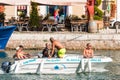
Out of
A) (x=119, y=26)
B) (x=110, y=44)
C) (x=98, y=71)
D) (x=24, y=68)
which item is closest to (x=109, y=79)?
(x=98, y=71)

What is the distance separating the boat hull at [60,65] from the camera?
27.1 meters

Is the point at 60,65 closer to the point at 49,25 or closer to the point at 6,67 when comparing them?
the point at 6,67

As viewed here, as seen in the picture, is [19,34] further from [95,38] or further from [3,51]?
[95,38]

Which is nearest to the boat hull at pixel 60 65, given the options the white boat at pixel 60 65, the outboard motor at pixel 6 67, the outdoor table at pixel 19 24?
the white boat at pixel 60 65

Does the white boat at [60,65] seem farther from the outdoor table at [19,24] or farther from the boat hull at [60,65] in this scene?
the outdoor table at [19,24]

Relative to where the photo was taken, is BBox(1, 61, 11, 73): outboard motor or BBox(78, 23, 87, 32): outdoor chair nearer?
BBox(1, 61, 11, 73): outboard motor

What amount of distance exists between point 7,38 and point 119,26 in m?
8.77

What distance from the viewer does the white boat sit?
27062mm

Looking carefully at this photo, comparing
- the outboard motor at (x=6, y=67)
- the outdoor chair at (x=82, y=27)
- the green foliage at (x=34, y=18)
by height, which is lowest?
the outboard motor at (x=6, y=67)

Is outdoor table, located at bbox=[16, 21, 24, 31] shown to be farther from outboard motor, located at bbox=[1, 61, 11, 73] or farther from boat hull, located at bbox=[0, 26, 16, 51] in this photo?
outboard motor, located at bbox=[1, 61, 11, 73]

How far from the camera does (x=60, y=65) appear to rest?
27250 millimetres

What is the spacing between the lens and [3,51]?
37.5 m

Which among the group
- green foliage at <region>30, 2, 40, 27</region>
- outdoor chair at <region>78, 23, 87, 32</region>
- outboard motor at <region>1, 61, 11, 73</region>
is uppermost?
green foliage at <region>30, 2, 40, 27</region>

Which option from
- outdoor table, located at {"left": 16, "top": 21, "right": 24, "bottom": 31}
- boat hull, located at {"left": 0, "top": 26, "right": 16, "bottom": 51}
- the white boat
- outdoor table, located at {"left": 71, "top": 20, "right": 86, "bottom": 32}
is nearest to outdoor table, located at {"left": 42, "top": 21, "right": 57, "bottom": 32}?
outdoor table, located at {"left": 71, "top": 20, "right": 86, "bottom": 32}
